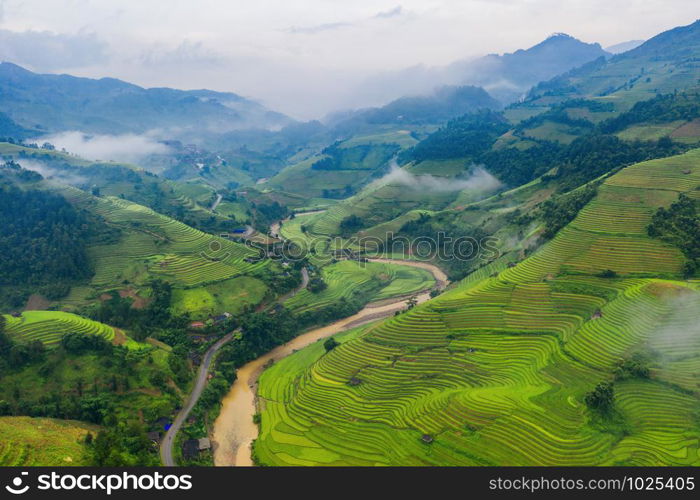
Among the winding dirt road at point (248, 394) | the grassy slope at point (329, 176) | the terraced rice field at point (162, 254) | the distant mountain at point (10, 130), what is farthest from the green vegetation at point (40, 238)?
the distant mountain at point (10, 130)

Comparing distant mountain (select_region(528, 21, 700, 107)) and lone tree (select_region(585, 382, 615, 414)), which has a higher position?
distant mountain (select_region(528, 21, 700, 107))

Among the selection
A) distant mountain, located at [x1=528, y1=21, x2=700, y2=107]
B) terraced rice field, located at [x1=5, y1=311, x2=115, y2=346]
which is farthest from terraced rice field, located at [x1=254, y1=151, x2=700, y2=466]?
distant mountain, located at [x1=528, y1=21, x2=700, y2=107]

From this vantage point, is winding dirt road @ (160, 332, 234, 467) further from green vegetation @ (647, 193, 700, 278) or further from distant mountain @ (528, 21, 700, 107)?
distant mountain @ (528, 21, 700, 107)

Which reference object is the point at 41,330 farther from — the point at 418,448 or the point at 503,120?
the point at 503,120

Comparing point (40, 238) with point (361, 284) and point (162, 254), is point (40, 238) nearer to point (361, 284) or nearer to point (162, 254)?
point (162, 254)
